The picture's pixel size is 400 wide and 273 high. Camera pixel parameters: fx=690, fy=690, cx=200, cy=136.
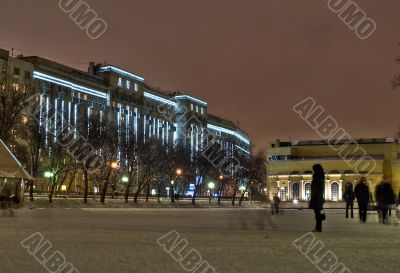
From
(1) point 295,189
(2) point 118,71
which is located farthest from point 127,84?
(1) point 295,189

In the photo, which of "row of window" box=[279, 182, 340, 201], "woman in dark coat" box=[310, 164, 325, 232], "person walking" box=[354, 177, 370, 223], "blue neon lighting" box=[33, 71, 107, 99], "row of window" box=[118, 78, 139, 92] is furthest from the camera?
"row of window" box=[118, 78, 139, 92]

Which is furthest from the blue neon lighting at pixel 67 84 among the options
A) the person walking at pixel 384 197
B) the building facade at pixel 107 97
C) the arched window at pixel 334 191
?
the person walking at pixel 384 197

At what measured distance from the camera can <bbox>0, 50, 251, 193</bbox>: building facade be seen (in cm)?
12706

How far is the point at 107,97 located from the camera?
530 feet

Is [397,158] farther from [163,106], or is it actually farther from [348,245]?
[348,245]

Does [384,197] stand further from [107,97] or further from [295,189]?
[107,97]

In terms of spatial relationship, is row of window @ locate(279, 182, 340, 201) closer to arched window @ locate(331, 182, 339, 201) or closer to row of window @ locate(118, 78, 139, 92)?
arched window @ locate(331, 182, 339, 201)

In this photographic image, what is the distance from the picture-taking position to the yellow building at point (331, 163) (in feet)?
510

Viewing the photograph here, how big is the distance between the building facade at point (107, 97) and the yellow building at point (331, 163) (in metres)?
10.3

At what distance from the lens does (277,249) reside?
16.8 meters

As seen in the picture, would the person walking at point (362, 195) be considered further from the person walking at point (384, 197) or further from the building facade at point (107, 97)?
the building facade at point (107, 97)

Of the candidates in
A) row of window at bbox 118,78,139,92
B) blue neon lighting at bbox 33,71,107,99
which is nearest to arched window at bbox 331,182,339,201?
row of window at bbox 118,78,139,92

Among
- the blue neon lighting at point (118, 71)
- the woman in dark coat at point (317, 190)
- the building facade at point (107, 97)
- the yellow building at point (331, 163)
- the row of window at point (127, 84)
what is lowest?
the woman in dark coat at point (317, 190)

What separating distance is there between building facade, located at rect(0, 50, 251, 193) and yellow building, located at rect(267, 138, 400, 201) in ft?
33.7
